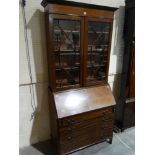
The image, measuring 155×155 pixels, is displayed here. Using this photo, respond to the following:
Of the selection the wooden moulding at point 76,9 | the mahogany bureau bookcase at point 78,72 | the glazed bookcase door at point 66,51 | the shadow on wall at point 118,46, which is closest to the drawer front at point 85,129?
the mahogany bureau bookcase at point 78,72

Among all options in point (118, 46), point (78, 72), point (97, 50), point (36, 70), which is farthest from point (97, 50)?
point (36, 70)

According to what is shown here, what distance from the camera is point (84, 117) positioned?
1.90 metres

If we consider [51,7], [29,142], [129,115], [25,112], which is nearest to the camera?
[51,7]

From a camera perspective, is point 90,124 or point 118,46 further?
point 118,46

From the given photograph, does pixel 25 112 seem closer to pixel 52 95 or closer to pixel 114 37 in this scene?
pixel 52 95

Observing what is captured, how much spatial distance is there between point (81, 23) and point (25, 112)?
144 centimetres

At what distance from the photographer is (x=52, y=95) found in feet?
6.12

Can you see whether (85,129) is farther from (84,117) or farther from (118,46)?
(118,46)

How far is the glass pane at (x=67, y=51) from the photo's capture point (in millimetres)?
1727

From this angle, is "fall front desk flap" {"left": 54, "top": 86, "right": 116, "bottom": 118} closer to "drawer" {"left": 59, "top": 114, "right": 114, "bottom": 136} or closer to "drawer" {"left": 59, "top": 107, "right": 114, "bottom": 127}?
"drawer" {"left": 59, "top": 107, "right": 114, "bottom": 127}

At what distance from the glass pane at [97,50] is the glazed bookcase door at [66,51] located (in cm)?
18

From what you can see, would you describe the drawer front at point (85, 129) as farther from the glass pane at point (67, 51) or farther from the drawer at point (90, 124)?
the glass pane at point (67, 51)

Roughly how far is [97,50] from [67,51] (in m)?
0.45
